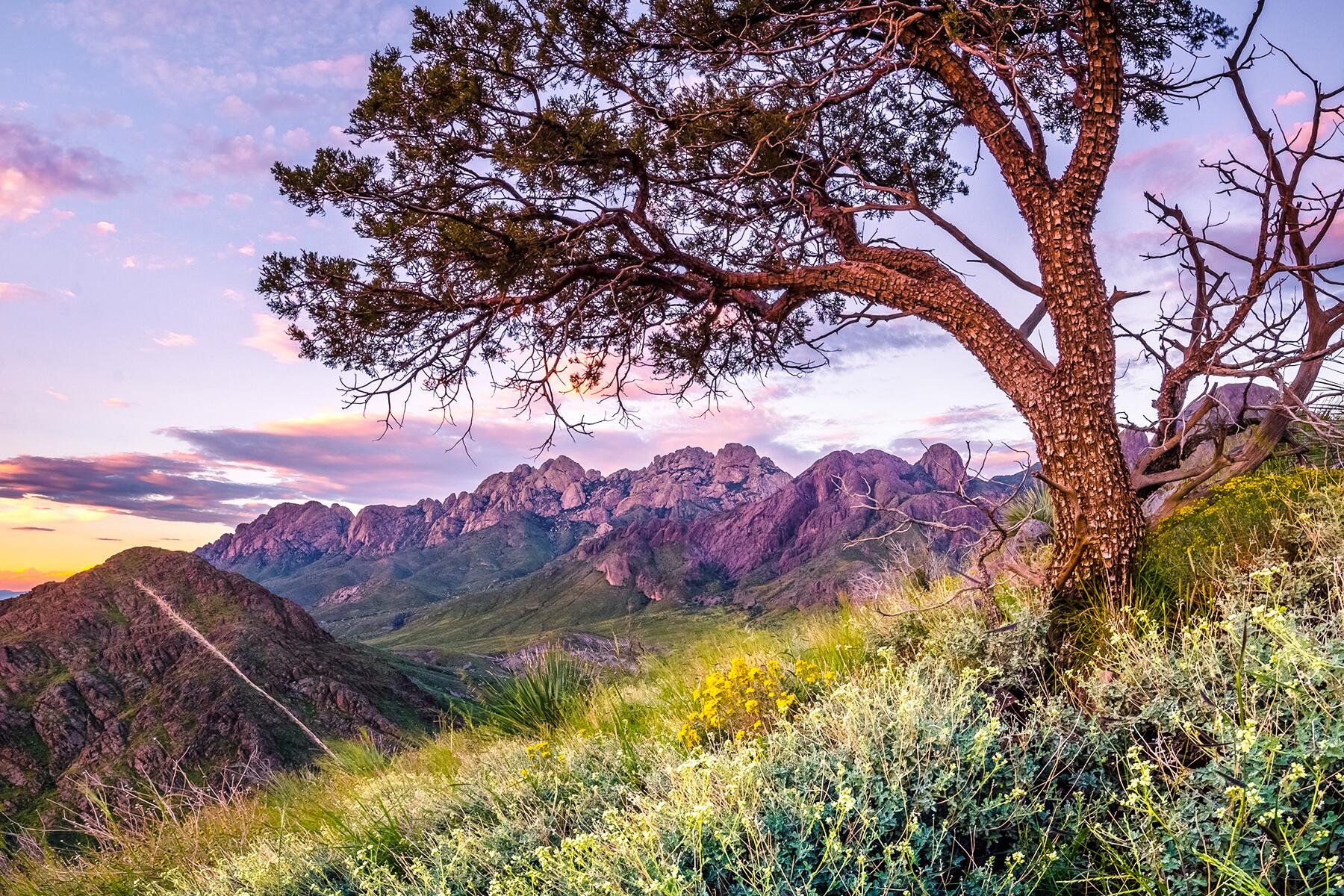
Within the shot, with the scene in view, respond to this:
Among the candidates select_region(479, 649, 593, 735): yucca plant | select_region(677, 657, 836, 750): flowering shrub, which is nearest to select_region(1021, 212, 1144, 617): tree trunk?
select_region(677, 657, 836, 750): flowering shrub

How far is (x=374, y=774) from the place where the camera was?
7355 mm

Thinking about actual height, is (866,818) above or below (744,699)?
above

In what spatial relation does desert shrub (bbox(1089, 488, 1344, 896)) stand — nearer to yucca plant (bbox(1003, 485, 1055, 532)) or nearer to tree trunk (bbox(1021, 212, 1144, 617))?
tree trunk (bbox(1021, 212, 1144, 617))

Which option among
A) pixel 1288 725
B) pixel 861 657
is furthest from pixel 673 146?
pixel 1288 725

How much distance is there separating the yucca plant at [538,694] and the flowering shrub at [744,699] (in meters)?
2.52

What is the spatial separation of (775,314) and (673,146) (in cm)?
194

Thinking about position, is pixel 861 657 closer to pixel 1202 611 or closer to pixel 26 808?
pixel 1202 611

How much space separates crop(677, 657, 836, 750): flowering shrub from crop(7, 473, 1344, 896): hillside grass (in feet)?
0.08

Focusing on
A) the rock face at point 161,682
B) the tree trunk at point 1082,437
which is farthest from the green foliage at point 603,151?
the rock face at point 161,682

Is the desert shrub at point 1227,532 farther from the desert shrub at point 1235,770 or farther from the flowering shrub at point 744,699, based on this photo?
the flowering shrub at point 744,699

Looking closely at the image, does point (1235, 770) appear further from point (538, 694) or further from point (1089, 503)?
point (538, 694)

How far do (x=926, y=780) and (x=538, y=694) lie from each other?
605cm

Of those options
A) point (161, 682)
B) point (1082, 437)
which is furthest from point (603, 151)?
point (161, 682)

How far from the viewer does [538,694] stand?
8.18 metres
